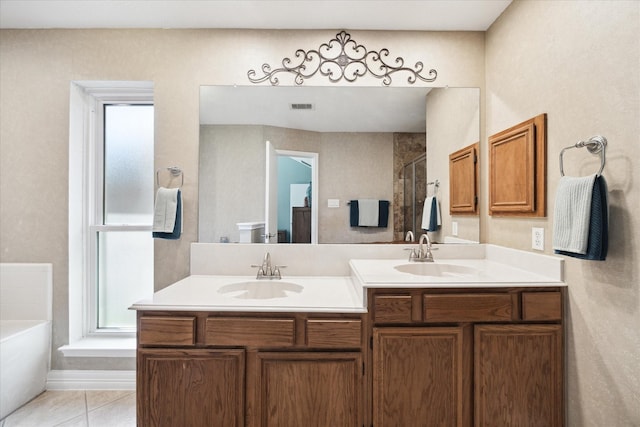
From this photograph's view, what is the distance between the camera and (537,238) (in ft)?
5.73

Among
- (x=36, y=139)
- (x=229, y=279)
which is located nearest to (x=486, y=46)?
(x=229, y=279)

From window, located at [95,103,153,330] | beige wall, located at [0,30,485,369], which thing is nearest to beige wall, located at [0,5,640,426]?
beige wall, located at [0,30,485,369]

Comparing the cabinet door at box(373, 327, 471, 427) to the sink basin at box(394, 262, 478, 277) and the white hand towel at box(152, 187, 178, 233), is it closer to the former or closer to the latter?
the sink basin at box(394, 262, 478, 277)

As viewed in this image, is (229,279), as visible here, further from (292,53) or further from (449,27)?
(449,27)

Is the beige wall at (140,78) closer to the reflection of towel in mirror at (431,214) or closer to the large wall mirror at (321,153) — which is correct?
the large wall mirror at (321,153)

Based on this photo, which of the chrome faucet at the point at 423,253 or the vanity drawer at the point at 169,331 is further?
the chrome faucet at the point at 423,253

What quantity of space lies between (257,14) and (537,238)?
77.2 inches

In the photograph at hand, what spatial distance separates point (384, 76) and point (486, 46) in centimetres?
68

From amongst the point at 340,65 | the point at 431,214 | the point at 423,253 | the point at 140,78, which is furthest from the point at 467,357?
the point at 140,78

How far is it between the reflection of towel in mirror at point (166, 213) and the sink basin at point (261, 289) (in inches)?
20.7

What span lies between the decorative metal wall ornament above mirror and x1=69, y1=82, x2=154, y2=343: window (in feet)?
3.14

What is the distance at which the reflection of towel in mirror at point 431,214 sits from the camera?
2.21m

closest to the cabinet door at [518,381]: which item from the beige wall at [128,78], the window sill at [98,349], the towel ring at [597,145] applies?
the towel ring at [597,145]

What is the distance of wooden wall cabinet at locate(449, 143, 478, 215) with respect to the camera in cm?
223
